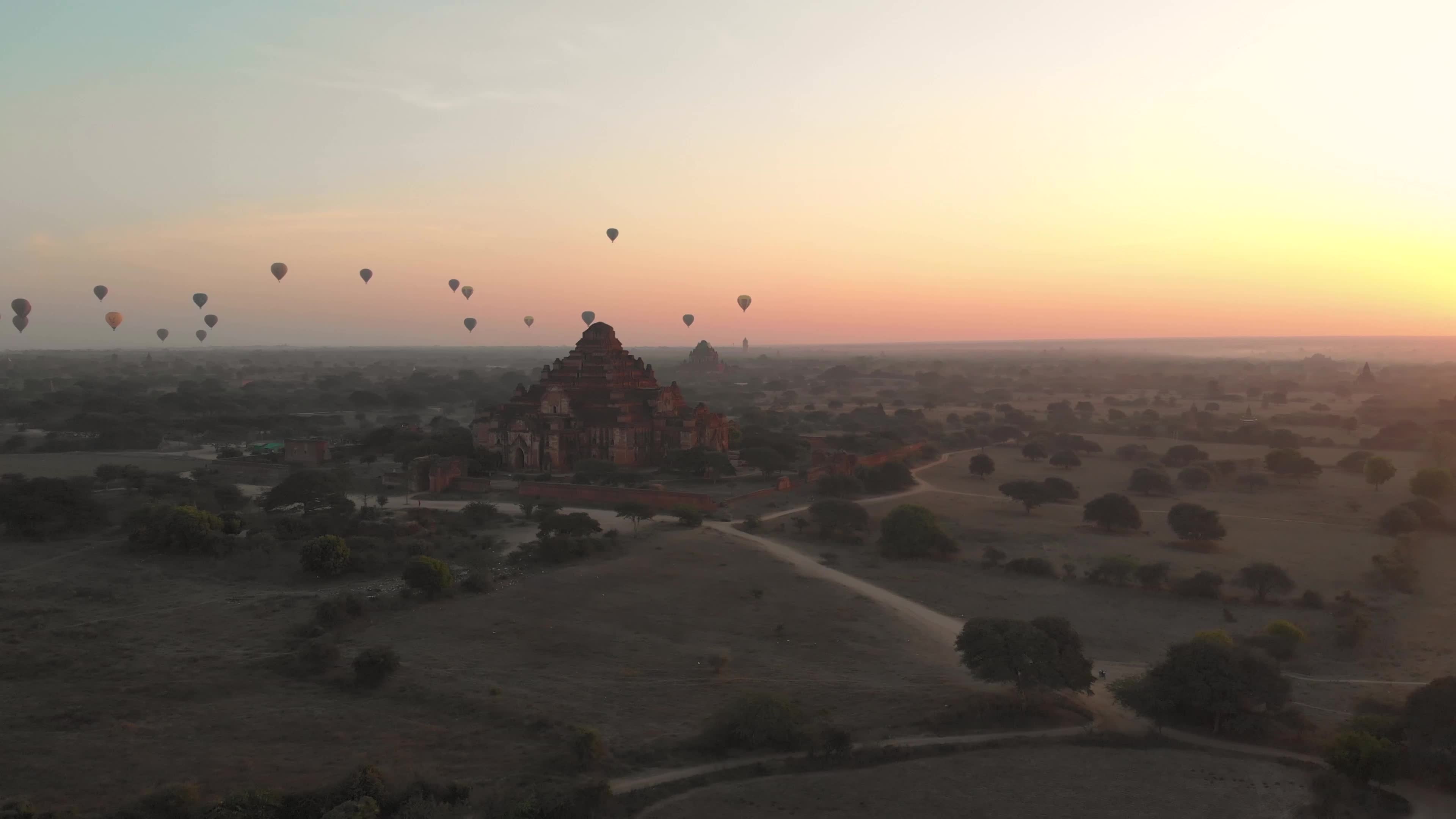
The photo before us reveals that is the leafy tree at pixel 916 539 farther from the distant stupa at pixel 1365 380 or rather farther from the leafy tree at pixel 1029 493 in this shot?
the distant stupa at pixel 1365 380

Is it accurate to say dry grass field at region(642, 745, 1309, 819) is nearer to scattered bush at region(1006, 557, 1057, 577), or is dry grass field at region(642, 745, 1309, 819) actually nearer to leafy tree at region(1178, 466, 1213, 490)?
scattered bush at region(1006, 557, 1057, 577)

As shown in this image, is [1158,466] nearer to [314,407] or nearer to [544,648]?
[544,648]

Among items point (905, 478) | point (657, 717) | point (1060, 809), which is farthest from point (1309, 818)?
point (905, 478)

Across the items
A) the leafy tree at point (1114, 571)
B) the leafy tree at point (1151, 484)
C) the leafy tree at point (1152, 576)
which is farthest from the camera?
the leafy tree at point (1151, 484)

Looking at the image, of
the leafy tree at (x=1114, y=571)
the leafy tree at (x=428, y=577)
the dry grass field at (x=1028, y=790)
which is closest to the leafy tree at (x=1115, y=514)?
the leafy tree at (x=1114, y=571)

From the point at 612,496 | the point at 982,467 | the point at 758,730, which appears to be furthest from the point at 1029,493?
the point at 758,730

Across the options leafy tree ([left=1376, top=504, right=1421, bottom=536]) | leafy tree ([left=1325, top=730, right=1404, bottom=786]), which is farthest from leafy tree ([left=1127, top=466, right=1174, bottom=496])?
leafy tree ([left=1325, top=730, right=1404, bottom=786])

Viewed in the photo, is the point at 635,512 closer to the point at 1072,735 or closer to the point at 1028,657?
the point at 1028,657
